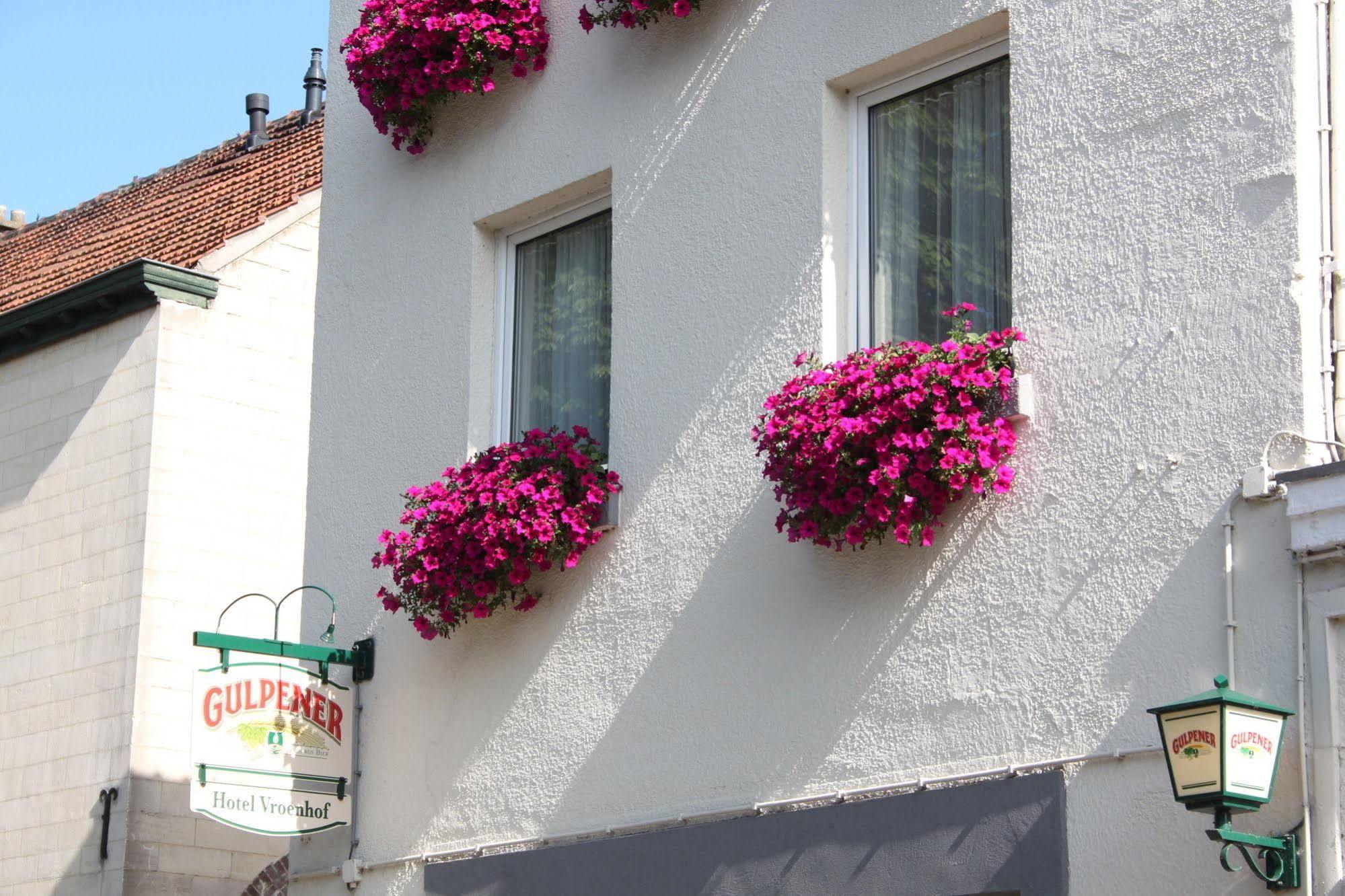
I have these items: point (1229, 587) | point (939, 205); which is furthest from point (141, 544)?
point (1229, 587)

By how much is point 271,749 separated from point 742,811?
106 inches

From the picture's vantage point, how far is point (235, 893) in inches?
616

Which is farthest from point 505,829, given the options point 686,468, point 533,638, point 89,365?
point 89,365

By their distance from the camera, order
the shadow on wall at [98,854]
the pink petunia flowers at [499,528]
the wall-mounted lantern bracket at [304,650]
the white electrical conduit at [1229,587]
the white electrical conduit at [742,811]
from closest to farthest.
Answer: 1. the white electrical conduit at [1229,587]
2. the white electrical conduit at [742,811]
3. the pink petunia flowers at [499,528]
4. the wall-mounted lantern bracket at [304,650]
5. the shadow on wall at [98,854]

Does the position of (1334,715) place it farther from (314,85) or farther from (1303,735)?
(314,85)

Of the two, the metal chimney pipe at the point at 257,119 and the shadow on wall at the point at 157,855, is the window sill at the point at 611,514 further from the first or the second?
the metal chimney pipe at the point at 257,119

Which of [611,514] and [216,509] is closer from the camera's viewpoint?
[611,514]

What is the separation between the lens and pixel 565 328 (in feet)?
33.9

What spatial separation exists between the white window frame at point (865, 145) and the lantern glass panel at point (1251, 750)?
9.77 feet

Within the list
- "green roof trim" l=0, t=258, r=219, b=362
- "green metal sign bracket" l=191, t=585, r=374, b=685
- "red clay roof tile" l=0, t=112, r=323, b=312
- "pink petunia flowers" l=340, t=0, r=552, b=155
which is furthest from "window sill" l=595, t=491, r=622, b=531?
"red clay roof tile" l=0, t=112, r=323, b=312

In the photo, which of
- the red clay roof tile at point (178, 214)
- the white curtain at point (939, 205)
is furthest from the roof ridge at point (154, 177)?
the white curtain at point (939, 205)

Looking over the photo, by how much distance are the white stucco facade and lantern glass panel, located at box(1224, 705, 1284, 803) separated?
981 centimetres

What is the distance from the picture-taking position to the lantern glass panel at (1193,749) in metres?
6.14

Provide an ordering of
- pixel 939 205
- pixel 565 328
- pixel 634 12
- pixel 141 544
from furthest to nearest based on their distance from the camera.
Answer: pixel 141 544
pixel 565 328
pixel 634 12
pixel 939 205
